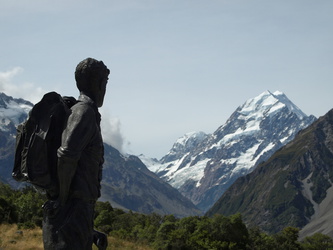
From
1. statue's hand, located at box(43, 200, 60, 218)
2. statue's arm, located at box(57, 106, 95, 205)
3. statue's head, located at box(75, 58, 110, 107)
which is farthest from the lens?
statue's head, located at box(75, 58, 110, 107)

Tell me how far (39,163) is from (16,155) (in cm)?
54

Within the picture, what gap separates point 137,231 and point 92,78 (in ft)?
174

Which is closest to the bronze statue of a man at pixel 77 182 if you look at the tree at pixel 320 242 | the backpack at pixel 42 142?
the backpack at pixel 42 142

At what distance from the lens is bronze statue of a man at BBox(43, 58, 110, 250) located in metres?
9.09

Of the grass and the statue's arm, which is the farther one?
the grass

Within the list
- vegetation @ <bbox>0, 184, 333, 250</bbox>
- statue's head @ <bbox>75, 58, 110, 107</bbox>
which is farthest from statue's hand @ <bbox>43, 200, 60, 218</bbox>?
vegetation @ <bbox>0, 184, 333, 250</bbox>

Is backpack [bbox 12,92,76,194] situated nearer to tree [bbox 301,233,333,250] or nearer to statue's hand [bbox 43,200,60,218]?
statue's hand [bbox 43,200,60,218]

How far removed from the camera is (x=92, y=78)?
9.88m

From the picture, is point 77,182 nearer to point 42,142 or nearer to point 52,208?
point 52,208

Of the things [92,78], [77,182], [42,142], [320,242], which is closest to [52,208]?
[77,182]

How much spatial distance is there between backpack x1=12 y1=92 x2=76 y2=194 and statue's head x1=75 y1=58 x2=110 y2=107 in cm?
60

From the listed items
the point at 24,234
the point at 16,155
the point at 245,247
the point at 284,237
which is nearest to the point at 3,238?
the point at 24,234

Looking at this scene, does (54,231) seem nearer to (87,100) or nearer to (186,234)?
(87,100)

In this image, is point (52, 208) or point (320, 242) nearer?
point (52, 208)
